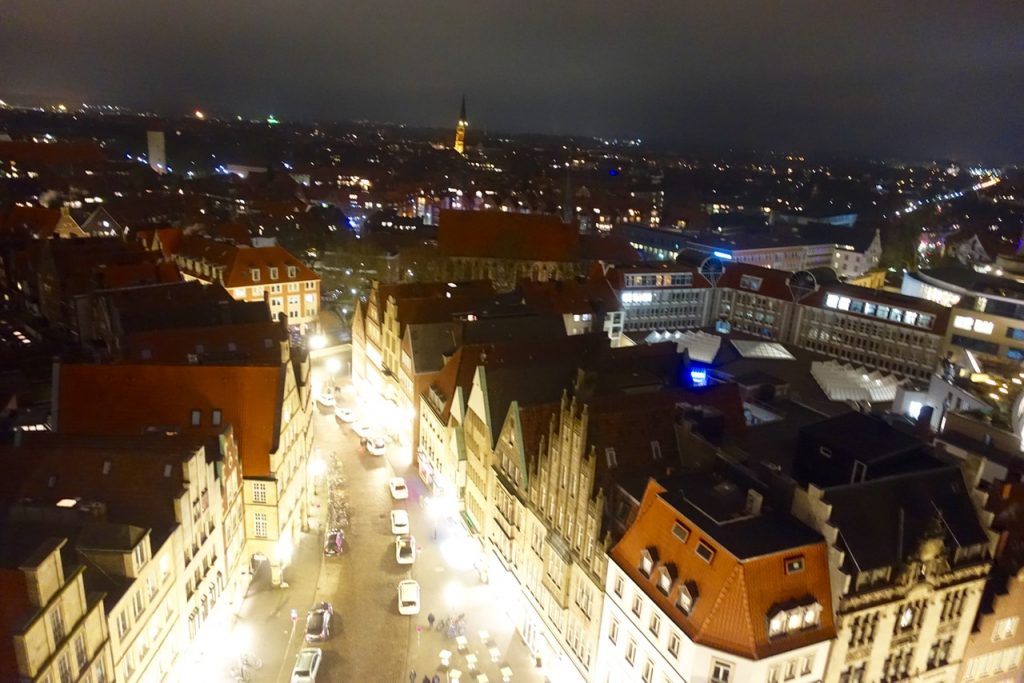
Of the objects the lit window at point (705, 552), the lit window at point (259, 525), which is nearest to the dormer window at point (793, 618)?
the lit window at point (705, 552)

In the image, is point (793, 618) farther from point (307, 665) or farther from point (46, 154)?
point (46, 154)

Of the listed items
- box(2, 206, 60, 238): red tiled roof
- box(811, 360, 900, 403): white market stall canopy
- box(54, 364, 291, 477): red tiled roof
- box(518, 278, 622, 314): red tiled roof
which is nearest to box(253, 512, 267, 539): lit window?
box(54, 364, 291, 477): red tiled roof

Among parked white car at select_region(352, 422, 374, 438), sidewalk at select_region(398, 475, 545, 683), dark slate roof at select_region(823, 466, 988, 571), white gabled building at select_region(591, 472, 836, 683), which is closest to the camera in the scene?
white gabled building at select_region(591, 472, 836, 683)

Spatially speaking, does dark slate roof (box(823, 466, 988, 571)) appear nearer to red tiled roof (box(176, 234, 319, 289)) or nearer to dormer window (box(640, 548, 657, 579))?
dormer window (box(640, 548, 657, 579))

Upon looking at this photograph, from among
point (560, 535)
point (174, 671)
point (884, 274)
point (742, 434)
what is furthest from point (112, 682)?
point (884, 274)

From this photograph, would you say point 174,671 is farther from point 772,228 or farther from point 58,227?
point 772,228

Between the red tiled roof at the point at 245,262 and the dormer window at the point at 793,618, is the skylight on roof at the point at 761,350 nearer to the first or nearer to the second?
the red tiled roof at the point at 245,262
